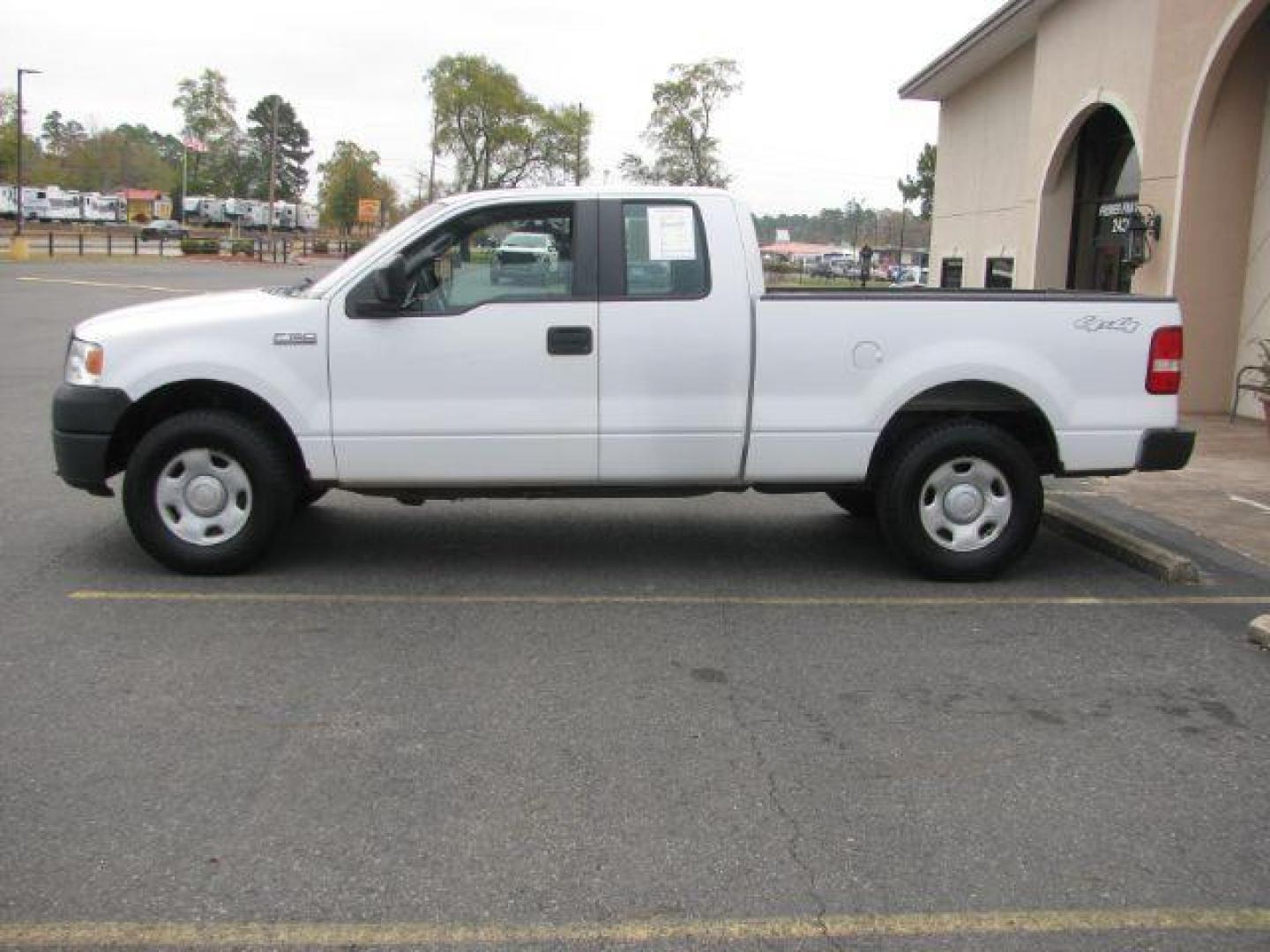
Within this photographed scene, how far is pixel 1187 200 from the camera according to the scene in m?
12.7

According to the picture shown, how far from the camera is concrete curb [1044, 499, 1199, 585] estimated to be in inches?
260

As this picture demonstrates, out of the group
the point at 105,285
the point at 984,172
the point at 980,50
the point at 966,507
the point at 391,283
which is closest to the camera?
the point at 391,283

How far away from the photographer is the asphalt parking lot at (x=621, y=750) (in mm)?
3281

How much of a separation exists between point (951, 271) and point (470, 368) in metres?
18.8

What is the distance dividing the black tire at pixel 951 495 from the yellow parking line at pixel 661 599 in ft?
0.79

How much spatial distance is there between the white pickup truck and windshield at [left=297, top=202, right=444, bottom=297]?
0.02 m

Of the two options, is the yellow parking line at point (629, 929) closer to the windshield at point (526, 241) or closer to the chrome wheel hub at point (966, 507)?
the chrome wheel hub at point (966, 507)

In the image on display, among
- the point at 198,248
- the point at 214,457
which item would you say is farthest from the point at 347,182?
the point at 214,457

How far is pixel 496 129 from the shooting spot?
70.9m

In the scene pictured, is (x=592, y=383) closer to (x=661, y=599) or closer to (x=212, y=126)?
(x=661, y=599)

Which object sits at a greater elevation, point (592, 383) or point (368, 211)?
point (368, 211)

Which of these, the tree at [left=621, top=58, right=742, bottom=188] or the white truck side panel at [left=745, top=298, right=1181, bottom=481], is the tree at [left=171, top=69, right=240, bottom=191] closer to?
the tree at [left=621, top=58, right=742, bottom=188]

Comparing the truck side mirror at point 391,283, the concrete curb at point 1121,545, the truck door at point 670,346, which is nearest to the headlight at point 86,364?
the truck side mirror at point 391,283

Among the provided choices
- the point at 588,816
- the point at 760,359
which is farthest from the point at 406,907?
the point at 760,359
